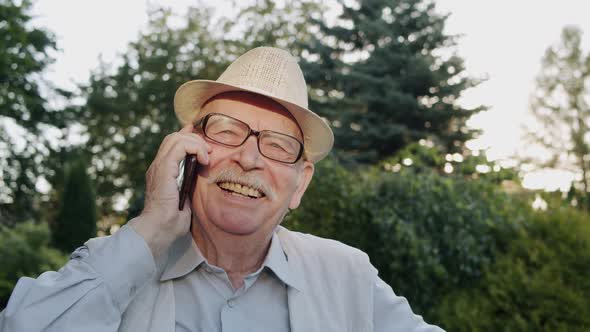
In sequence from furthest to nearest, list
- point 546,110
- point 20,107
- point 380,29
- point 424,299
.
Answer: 1. point 546,110
2. point 20,107
3. point 380,29
4. point 424,299

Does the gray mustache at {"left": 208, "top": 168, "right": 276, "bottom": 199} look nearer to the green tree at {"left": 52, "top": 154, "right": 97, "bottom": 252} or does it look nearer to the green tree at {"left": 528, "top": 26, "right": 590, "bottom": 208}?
the green tree at {"left": 52, "top": 154, "right": 97, "bottom": 252}

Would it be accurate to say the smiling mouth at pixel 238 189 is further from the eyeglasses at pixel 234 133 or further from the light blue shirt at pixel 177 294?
the light blue shirt at pixel 177 294

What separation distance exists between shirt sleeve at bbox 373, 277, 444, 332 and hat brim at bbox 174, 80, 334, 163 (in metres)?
0.63

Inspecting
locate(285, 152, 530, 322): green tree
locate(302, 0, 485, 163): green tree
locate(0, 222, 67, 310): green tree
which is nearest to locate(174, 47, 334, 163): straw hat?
locate(285, 152, 530, 322): green tree

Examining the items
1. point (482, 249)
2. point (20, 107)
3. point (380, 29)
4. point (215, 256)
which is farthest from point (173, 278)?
point (20, 107)

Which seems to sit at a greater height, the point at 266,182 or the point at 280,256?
the point at 266,182

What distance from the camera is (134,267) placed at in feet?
5.61

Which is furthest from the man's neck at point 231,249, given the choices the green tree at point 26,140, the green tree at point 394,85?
the green tree at point 26,140

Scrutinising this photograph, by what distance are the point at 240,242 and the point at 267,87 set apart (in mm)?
598

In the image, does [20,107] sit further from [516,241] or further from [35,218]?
[516,241]

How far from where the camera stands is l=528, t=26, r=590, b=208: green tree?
2500cm

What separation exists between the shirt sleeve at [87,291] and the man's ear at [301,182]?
76 cm

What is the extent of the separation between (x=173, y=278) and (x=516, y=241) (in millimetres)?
4283

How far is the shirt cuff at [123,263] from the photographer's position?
1.67 metres
